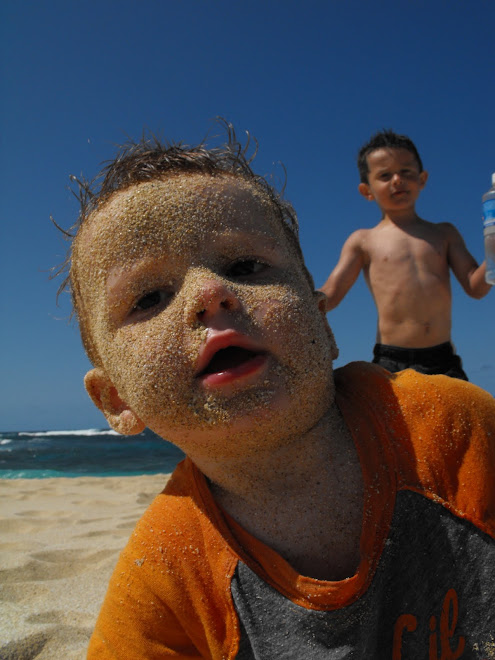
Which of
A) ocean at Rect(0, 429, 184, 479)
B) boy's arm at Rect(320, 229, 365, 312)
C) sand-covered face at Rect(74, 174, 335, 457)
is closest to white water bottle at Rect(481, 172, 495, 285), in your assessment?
sand-covered face at Rect(74, 174, 335, 457)

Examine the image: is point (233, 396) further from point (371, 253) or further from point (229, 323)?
point (371, 253)

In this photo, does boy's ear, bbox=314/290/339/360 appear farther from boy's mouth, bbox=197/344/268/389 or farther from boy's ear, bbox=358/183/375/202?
boy's ear, bbox=358/183/375/202

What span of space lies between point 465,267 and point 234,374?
296 centimetres

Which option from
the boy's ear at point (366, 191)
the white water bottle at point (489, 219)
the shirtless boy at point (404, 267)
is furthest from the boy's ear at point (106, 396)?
the boy's ear at point (366, 191)

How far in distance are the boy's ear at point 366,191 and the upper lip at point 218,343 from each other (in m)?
3.17

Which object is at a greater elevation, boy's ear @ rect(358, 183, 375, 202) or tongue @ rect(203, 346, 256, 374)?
boy's ear @ rect(358, 183, 375, 202)

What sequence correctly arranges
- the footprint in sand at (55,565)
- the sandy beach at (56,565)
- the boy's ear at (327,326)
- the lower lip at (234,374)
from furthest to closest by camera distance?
the footprint in sand at (55,565)
the sandy beach at (56,565)
the boy's ear at (327,326)
the lower lip at (234,374)

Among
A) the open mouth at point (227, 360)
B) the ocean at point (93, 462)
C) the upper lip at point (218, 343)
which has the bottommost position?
the ocean at point (93, 462)

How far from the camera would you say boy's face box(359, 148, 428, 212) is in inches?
152

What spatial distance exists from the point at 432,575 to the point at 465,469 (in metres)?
0.27

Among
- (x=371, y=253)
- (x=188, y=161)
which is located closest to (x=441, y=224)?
(x=371, y=253)

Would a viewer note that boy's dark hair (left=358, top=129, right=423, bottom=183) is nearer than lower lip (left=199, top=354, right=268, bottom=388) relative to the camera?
No

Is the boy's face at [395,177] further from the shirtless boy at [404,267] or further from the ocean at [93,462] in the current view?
the ocean at [93,462]

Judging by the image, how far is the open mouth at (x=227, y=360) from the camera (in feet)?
4.06
